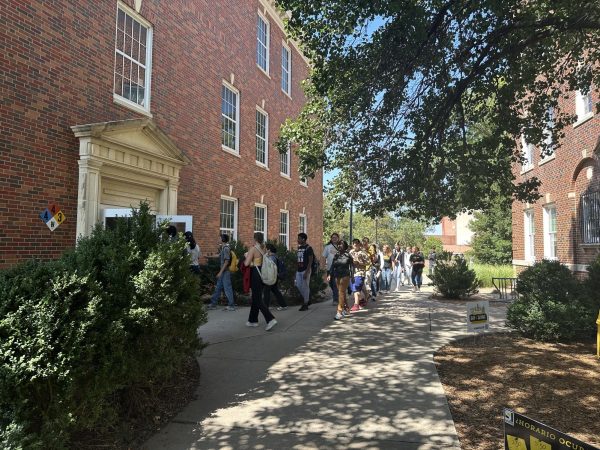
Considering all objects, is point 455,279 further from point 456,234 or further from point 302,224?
point 456,234

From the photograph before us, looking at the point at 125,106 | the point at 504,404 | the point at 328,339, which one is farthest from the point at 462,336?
the point at 125,106

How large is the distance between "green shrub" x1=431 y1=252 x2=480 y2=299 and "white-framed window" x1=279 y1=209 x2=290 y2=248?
7.67 m

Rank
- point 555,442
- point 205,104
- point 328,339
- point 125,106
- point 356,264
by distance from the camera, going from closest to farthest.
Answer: point 555,442 → point 328,339 → point 125,106 → point 356,264 → point 205,104

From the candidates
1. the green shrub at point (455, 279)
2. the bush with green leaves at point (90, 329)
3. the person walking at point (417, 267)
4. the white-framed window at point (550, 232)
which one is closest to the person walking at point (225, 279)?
the bush with green leaves at point (90, 329)

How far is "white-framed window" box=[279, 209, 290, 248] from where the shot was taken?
1949cm

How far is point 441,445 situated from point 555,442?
2.00 m

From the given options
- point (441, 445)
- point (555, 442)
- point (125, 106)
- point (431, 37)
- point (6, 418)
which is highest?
point (431, 37)

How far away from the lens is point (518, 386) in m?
4.91

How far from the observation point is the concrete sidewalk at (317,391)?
375 centimetres

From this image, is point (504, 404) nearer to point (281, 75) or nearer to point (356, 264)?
point (356, 264)

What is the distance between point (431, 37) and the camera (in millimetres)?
7699

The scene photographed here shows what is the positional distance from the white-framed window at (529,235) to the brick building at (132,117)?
1052cm

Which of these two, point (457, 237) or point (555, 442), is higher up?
point (457, 237)

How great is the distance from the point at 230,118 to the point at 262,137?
9.31ft
